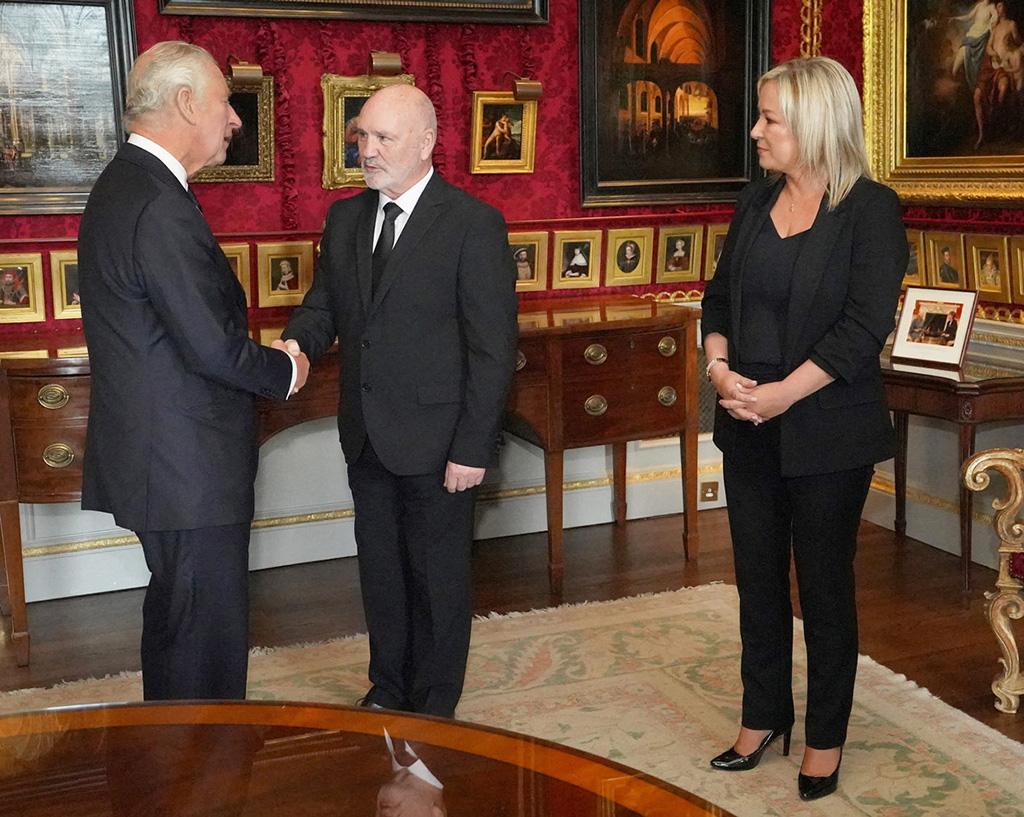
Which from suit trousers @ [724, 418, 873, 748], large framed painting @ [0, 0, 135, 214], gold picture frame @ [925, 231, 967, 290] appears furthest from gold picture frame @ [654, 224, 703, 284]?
suit trousers @ [724, 418, 873, 748]

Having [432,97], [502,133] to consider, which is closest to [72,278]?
[432,97]

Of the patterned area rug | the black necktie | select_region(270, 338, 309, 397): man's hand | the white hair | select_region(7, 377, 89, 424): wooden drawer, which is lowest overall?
the patterned area rug

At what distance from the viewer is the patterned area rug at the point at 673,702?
3486mm

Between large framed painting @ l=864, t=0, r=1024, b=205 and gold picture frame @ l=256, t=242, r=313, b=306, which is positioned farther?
gold picture frame @ l=256, t=242, r=313, b=306

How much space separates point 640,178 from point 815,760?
3.38 m

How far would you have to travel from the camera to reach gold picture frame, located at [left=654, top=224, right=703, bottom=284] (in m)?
6.23

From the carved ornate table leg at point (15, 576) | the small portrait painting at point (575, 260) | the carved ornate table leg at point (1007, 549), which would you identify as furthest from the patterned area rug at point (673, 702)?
the small portrait painting at point (575, 260)

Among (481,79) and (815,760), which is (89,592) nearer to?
(481,79)

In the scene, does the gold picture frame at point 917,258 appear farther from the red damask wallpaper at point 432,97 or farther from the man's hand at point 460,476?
the man's hand at point 460,476

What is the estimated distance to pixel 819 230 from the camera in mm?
3145

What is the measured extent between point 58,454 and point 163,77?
1904 millimetres

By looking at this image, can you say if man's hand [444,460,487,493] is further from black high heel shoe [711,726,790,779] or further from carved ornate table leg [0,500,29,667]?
carved ornate table leg [0,500,29,667]

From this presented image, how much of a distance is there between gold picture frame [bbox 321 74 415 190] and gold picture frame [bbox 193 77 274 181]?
25cm

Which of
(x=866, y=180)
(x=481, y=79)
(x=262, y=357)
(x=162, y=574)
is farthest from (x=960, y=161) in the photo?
(x=162, y=574)
